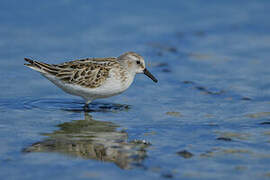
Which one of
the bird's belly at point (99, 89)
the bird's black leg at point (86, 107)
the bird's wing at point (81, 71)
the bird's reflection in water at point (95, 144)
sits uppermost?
the bird's wing at point (81, 71)

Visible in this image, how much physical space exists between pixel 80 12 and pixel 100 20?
34.2 inches

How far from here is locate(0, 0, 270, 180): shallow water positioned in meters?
7.33

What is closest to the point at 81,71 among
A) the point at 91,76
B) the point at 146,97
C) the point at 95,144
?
the point at 91,76

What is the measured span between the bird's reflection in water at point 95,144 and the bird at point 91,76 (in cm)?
93

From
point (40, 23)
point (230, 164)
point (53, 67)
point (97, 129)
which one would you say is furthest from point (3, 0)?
point (230, 164)

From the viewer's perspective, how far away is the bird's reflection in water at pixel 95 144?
296 inches

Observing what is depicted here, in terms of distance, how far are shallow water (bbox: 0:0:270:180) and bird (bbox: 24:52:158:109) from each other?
407mm

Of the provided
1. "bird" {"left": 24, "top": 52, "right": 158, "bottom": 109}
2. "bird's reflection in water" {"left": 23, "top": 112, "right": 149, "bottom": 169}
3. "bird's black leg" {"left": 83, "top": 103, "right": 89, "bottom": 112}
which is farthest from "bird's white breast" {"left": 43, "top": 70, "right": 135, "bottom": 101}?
"bird's reflection in water" {"left": 23, "top": 112, "right": 149, "bottom": 169}

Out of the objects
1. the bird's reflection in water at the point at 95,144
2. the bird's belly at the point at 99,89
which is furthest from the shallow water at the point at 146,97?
the bird's belly at the point at 99,89

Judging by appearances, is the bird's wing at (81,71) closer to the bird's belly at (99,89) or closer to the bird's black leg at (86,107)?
the bird's belly at (99,89)

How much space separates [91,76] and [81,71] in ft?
0.78

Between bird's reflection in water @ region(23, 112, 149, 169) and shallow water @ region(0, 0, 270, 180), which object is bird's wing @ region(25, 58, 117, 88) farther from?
bird's reflection in water @ region(23, 112, 149, 169)

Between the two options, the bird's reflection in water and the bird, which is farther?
the bird

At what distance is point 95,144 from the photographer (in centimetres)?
811
